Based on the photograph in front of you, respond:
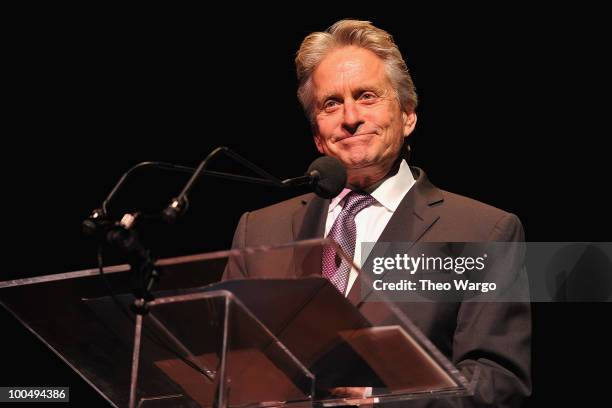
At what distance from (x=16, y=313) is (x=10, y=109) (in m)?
2.00

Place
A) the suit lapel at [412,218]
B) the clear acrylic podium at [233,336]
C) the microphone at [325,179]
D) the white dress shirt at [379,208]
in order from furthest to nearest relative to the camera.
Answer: the white dress shirt at [379,208] < the suit lapel at [412,218] < the microphone at [325,179] < the clear acrylic podium at [233,336]

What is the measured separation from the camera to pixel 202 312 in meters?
1.73

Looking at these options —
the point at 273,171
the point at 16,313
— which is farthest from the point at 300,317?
the point at 273,171

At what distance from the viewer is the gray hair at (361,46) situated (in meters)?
3.02

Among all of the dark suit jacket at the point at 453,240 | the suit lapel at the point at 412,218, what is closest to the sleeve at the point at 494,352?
the dark suit jacket at the point at 453,240

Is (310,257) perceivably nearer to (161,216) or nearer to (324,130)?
(161,216)

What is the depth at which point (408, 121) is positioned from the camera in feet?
10.2

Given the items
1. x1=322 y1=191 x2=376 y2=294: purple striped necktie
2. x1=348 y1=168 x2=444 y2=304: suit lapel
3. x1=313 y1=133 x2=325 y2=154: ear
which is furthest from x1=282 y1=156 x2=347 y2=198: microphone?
x1=313 y1=133 x2=325 y2=154: ear

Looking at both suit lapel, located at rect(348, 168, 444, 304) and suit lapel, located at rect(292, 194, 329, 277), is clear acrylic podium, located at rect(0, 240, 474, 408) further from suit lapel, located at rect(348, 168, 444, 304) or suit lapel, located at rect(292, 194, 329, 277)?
suit lapel, located at rect(292, 194, 329, 277)

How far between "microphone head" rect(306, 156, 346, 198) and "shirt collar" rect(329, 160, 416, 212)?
720 millimetres

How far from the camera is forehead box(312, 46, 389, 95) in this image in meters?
2.95

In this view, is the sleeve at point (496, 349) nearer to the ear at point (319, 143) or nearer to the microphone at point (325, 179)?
the microphone at point (325, 179)

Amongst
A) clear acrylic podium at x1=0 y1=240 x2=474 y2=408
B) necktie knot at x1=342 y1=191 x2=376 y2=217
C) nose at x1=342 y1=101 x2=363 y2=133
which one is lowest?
clear acrylic podium at x1=0 y1=240 x2=474 y2=408

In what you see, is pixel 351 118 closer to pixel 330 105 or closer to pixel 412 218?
pixel 330 105
